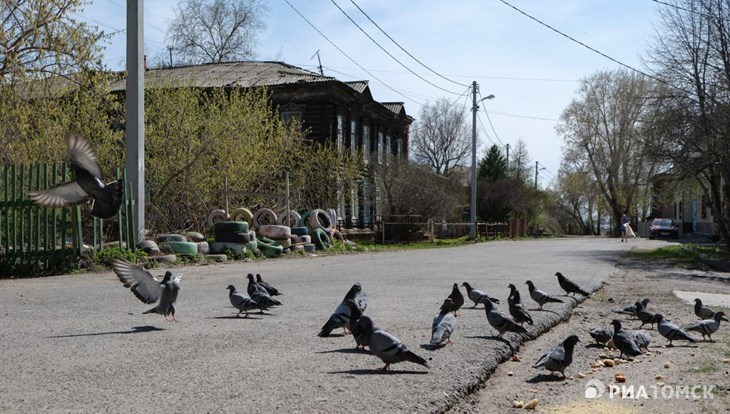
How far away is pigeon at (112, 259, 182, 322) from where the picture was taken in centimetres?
779

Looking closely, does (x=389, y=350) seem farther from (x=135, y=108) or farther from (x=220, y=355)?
(x=135, y=108)

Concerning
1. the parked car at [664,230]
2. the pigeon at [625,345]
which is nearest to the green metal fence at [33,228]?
the pigeon at [625,345]

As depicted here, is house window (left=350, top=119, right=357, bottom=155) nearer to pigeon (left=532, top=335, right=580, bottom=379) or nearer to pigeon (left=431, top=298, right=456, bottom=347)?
pigeon (left=431, top=298, right=456, bottom=347)

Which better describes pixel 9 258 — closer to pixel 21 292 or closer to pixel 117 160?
pixel 21 292

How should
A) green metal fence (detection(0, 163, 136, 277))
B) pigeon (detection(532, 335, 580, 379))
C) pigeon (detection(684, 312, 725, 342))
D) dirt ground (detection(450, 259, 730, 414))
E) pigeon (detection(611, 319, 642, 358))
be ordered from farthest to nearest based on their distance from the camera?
green metal fence (detection(0, 163, 136, 277))
pigeon (detection(684, 312, 725, 342))
pigeon (detection(611, 319, 642, 358))
pigeon (detection(532, 335, 580, 379))
dirt ground (detection(450, 259, 730, 414))

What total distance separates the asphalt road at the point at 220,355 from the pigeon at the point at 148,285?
0.90 ft

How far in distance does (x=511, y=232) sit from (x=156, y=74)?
3499cm

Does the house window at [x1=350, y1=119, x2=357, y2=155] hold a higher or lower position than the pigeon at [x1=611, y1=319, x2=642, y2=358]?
higher

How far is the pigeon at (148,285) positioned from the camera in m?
7.79

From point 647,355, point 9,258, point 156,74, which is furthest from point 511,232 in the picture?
point 647,355

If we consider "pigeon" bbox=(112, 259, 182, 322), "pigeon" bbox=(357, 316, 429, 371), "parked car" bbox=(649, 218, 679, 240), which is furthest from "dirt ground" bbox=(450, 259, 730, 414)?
"parked car" bbox=(649, 218, 679, 240)

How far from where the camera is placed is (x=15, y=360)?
6.35 meters

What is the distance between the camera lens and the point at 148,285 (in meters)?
8.05

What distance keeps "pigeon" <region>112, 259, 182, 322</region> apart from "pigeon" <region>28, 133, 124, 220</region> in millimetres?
566
